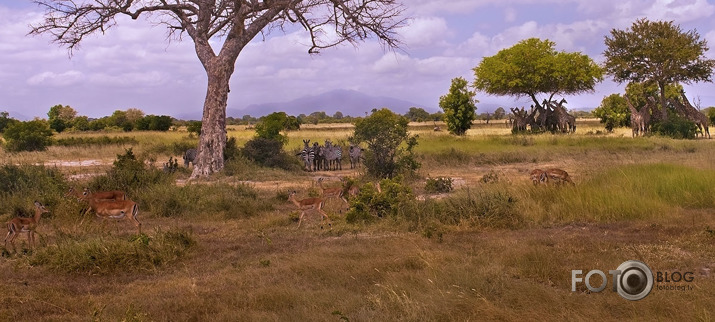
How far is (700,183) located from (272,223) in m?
8.20

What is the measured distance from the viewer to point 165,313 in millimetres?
5656

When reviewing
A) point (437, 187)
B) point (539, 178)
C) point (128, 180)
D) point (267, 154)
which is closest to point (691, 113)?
point (267, 154)

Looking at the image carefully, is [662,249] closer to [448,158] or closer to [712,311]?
[712,311]

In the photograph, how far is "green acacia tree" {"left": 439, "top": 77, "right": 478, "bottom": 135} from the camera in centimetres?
4638

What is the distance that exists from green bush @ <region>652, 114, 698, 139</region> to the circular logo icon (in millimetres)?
33594

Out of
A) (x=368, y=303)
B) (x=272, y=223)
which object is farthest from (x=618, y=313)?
(x=272, y=223)

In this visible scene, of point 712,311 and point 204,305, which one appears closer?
point 712,311

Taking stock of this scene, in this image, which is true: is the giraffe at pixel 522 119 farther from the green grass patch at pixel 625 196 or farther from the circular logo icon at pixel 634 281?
the circular logo icon at pixel 634 281

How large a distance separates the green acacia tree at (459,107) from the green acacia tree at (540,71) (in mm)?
2471

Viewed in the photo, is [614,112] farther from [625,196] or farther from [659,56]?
[625,196]

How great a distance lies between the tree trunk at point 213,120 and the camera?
62.9 feet

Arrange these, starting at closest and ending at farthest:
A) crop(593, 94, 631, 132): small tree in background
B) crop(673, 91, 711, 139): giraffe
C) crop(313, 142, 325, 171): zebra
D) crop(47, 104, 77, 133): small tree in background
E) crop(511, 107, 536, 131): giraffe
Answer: crop(313, 142, 325, 171): zebra, crop(673, 91, 711, 139): giraffe, crop(511, 107, 536, 131): giraffe, crop(593, 94, 631, 132): small tree in background, crop(47, 104, 77, 133): small tree in background

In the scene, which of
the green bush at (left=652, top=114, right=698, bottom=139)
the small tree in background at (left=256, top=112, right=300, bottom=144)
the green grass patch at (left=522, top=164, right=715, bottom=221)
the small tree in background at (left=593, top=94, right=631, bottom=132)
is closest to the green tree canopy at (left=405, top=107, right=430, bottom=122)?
the small tree in background at (left=593, top=94, right=631, bottom=132)

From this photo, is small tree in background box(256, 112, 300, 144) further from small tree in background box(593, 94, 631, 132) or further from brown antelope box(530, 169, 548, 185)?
small tree in background box(593, 94, 631, 132)
